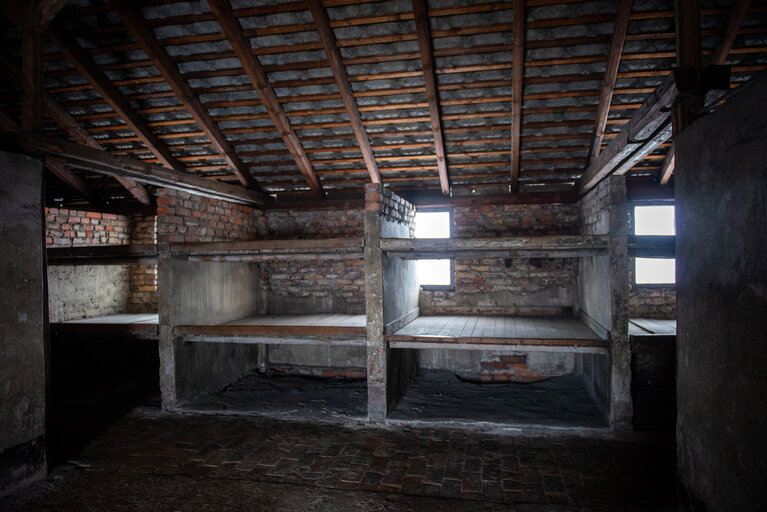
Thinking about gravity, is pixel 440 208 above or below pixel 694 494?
above

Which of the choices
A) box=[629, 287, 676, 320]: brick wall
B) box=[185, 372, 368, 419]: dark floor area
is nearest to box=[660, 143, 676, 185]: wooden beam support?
box=[629, 287, 676, 320]: brick wall

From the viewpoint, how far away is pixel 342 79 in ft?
18.3

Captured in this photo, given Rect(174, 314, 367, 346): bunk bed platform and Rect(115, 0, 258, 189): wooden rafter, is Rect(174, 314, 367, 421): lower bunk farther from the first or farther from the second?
Rect(115, 0, 258, 189): wooden rafter

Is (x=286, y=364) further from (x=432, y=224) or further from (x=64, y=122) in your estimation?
(x=64, y=122)

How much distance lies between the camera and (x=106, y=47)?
554 cm

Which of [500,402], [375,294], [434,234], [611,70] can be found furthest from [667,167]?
[375,294]

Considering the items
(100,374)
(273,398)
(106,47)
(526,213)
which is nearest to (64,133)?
(106,47)

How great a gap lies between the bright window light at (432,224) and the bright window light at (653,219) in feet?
10.7

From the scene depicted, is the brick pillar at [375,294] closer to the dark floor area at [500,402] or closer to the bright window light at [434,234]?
the dark floor area at [500,402]

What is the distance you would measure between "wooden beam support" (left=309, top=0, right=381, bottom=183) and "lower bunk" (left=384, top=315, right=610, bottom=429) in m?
2.79

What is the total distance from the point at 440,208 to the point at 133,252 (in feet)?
17.0

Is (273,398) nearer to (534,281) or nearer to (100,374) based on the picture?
(100,374)

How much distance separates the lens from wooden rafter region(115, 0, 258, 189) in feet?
16.7

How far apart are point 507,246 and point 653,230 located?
12.4ft
